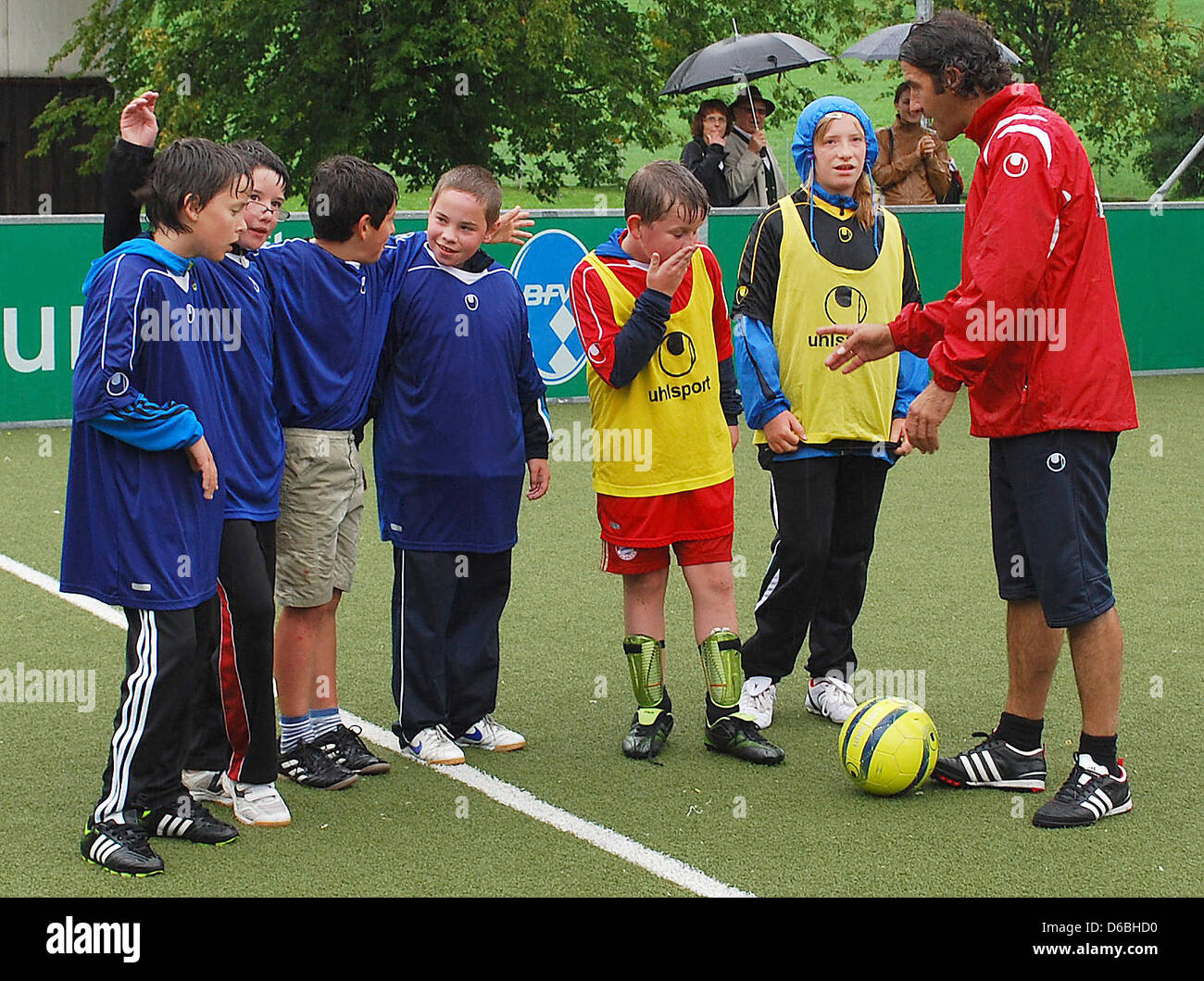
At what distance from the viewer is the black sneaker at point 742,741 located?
5.32 metres

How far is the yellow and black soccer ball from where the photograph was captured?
493 centimetres

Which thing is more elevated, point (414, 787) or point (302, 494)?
point (302, 494)

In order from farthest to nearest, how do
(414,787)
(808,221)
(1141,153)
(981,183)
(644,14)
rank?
(1141,153), (644,14), (808,221), (414,787), (981,183)

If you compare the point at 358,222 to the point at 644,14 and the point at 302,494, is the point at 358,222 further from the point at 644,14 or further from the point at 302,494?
the point at 644,14

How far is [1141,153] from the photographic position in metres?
34.1

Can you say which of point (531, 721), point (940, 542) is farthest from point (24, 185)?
point (531, 721)

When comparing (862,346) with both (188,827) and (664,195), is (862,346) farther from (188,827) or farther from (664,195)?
(188,827)

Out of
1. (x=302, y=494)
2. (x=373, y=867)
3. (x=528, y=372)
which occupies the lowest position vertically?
(x=373, y=867)

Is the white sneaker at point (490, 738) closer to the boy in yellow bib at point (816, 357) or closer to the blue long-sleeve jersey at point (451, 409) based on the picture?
the blue long-sleeve jersey at point (451, 409)

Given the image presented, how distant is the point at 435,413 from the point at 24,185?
23401mm

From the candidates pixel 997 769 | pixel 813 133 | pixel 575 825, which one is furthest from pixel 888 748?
pixel 813 133

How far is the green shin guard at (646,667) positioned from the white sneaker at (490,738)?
46 cm

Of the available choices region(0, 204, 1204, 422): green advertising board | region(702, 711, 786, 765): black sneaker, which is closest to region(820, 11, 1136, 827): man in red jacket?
A: region(702, 711, 786, 765): black sneaker

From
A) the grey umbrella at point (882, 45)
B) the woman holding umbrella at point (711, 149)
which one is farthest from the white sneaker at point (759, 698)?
the grey umbrella at point (882, 45)
